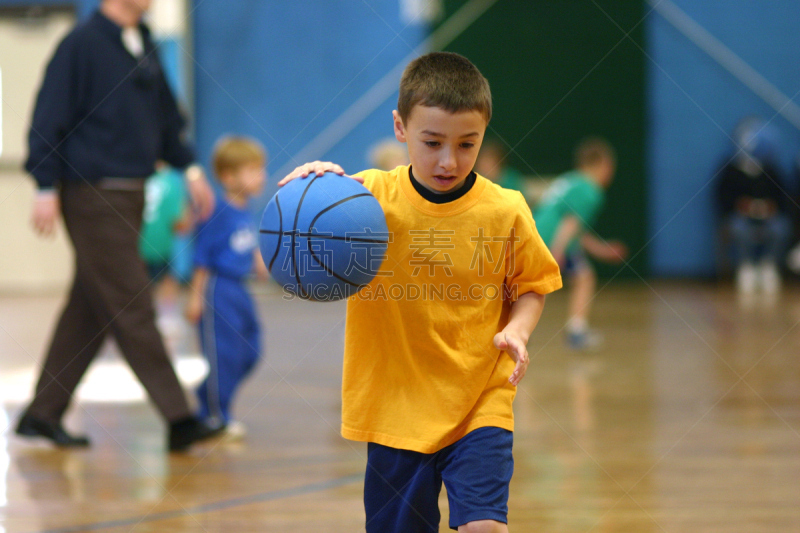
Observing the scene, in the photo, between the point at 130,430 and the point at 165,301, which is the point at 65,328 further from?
the point at 165,301

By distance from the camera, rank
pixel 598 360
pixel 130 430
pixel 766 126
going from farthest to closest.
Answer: pixel 766 126
pixel 598 360
pixel 130 430

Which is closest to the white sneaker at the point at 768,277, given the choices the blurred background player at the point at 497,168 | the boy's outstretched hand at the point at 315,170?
the blurred background player at the point at 497,168

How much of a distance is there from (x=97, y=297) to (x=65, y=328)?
26 centimetres

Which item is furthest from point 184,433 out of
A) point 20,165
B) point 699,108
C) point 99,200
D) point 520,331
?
point 699,108

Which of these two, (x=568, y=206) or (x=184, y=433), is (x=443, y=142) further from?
(x=568, y=206)

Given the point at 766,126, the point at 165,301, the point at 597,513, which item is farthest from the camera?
the point at 766,126

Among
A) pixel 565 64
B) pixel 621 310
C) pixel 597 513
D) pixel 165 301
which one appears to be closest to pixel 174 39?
pixel 165 301

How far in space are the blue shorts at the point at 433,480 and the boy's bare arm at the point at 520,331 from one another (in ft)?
0.52

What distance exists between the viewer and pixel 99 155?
10.7 ft

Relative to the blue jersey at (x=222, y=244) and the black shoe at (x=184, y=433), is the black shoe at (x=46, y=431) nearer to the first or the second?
the black shoe at (x=184, y=433)

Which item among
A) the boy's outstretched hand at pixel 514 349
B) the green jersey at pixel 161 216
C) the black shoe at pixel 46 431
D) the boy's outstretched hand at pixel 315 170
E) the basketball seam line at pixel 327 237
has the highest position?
the boy's outstretched hand at pixel 315 170

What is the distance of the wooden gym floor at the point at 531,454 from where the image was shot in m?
2.52

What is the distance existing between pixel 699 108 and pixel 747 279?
7.30 ft

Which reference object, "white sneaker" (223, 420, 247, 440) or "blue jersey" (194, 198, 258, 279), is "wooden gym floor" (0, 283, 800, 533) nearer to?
"white sneaker" (223, 420, 247, 440)
